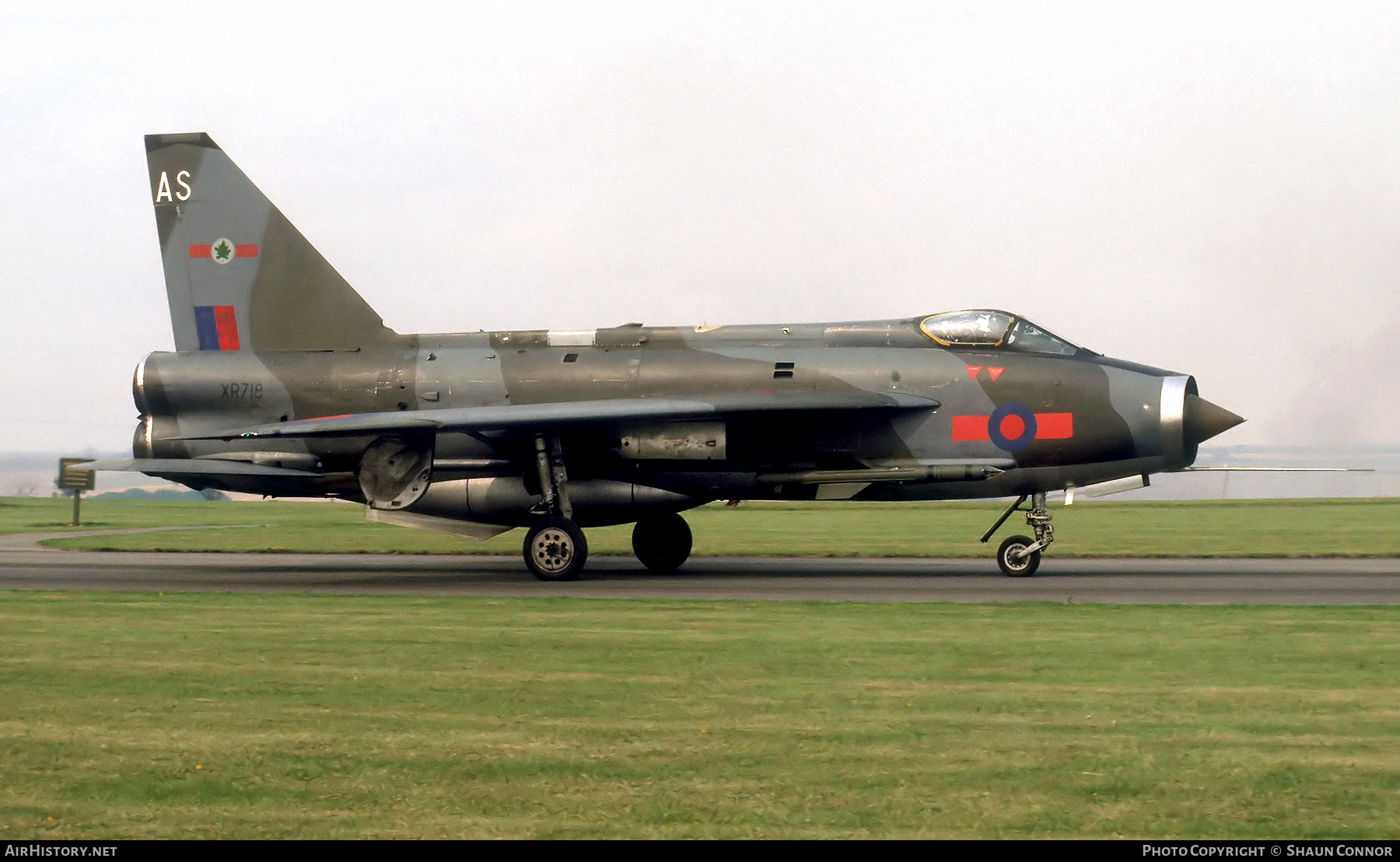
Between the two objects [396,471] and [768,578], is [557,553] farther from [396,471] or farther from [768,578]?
[768,578]

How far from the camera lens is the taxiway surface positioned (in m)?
16.2

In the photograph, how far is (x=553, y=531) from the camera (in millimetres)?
19406

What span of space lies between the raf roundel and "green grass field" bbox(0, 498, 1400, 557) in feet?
15.2

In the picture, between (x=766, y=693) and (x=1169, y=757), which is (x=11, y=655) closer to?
(x=766, y=693)

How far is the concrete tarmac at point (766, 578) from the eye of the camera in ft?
53.0

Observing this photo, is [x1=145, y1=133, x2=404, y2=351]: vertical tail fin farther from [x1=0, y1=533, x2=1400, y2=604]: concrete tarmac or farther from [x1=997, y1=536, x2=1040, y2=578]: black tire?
[x1=997, y1=536, x2=1040, y2=578]: black tire

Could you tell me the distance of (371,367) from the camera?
2200 centimetres

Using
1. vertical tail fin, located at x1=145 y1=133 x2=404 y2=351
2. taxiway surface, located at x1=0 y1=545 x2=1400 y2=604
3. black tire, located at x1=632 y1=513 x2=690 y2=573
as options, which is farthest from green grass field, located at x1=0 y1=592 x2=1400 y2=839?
vertical tail fin, located at x1=145 y1=133 x2=404 y2=351

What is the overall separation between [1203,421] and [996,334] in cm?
301

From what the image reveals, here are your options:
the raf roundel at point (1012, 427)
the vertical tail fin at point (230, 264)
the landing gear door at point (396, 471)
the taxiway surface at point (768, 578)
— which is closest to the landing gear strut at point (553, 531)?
the taxiway surface at point (768, 578)

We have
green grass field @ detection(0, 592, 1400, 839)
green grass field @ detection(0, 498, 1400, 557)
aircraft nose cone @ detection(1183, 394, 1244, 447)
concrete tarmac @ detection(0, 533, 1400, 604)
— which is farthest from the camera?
green grass field @ detection(0, 498, 1400, 557)

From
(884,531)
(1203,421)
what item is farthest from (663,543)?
(884,531)

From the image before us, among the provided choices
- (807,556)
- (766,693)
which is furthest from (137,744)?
(807,556)

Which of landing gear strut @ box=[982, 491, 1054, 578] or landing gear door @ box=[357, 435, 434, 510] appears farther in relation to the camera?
landing gear door @ box=[357, 435, 434, 510]
